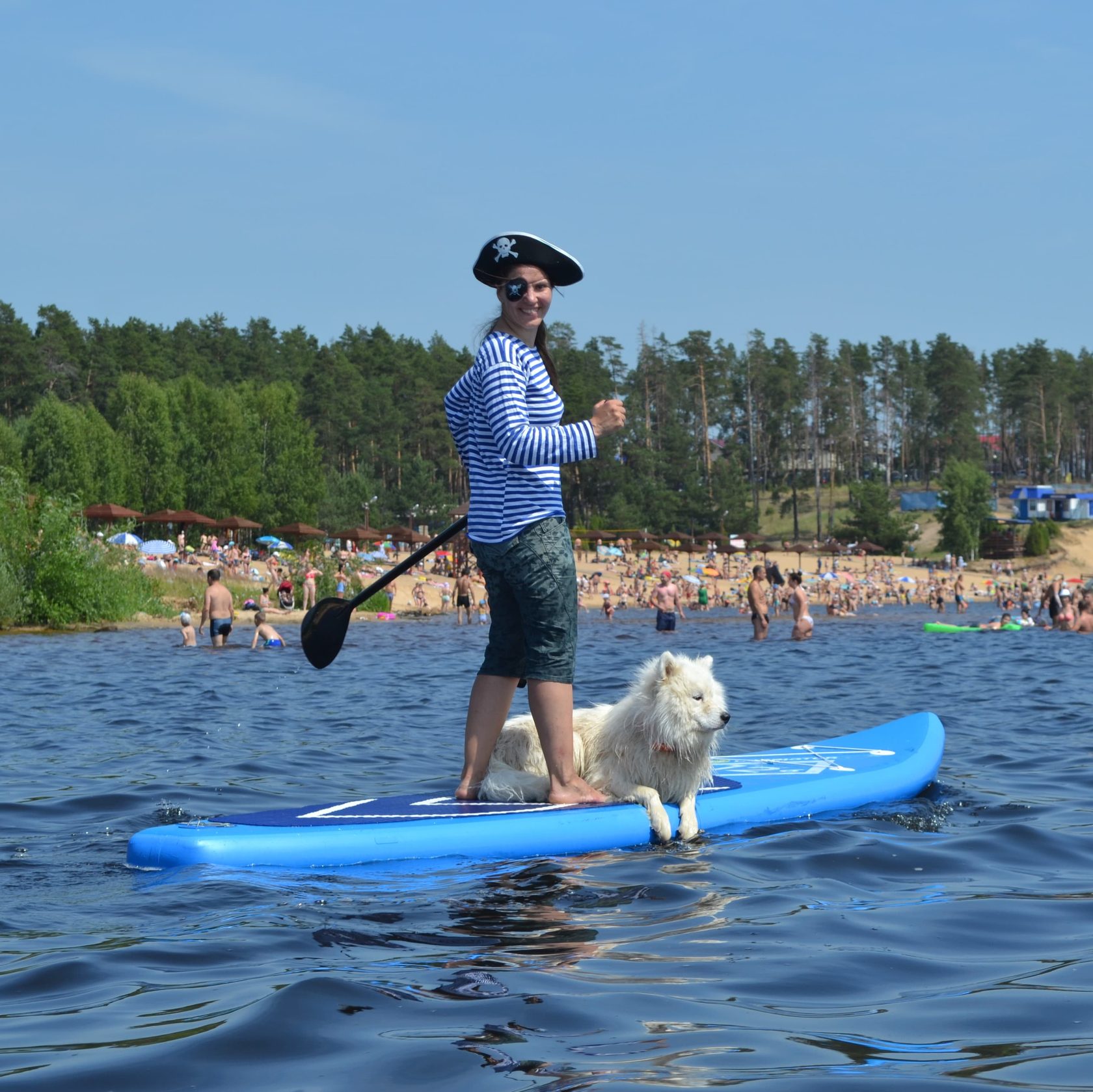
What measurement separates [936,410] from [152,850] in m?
119

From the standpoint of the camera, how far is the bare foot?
16.8ft

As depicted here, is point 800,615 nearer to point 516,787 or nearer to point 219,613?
point 219,613

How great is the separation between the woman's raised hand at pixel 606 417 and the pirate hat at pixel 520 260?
566 millimetres

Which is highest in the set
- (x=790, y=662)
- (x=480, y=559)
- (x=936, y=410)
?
(x=936, y=410)

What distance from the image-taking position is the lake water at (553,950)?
8.91 feet

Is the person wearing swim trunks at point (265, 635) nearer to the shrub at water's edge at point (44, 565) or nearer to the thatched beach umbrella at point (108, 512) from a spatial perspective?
the shrub at water's edge at point (44, 565)

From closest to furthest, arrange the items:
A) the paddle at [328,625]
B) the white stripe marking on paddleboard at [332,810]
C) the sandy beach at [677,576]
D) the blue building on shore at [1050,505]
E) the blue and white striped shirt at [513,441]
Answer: the blue and white striped shirt at [513,441], the white stripe marking on paddleboard at [332,810], the paddle at [328,625], the sandy beach at [677,576], the blue building on shore at [1050,505]

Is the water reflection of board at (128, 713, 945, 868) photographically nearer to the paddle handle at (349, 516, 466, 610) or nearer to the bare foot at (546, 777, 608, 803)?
the bare foot at (546, 777, 608, 803)

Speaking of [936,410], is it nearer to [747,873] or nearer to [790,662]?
[790,662]

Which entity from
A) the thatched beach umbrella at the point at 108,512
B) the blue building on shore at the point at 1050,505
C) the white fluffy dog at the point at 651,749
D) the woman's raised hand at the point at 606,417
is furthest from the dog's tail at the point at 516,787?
the blue building on shore at the point at 1050,505

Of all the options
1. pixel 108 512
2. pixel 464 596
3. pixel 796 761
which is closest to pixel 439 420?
pixel 108 512

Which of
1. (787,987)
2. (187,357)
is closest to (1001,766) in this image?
(787,987)

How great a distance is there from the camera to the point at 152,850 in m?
4.50

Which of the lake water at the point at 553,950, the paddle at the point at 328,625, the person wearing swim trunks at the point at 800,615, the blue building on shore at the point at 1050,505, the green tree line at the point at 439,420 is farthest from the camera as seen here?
the blue building on shore at the point at 1050,505
